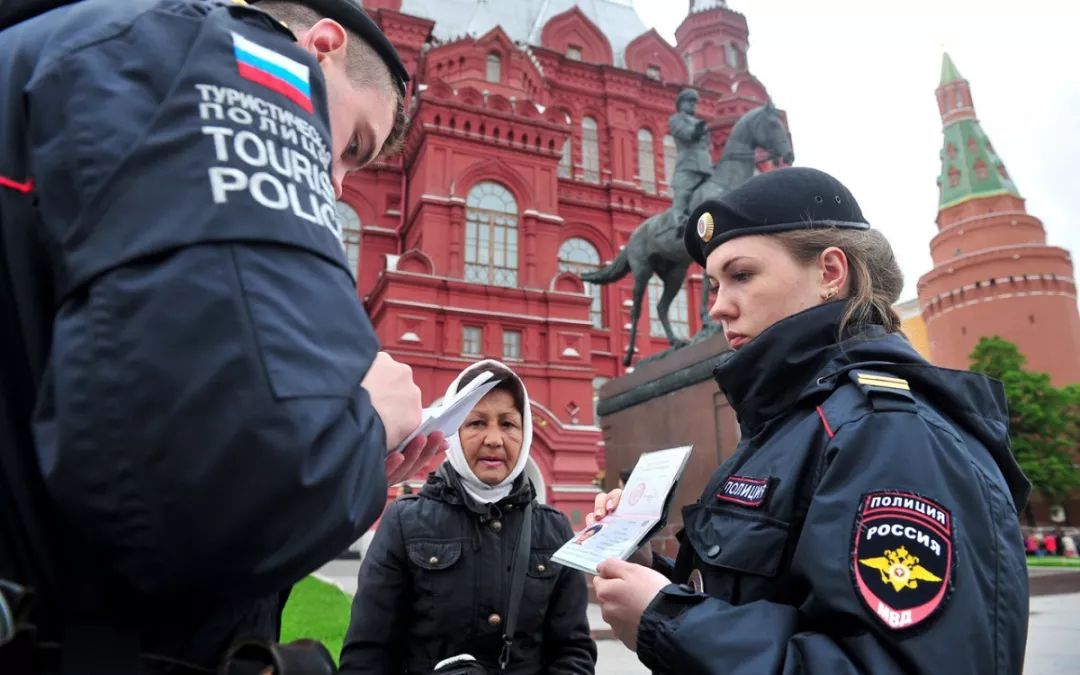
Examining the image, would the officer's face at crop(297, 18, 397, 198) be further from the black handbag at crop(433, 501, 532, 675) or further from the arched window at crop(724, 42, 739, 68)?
the arched window at crop(724, 42, 739, 68)

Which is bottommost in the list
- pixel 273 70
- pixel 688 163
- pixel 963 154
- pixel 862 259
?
pixel 273 70

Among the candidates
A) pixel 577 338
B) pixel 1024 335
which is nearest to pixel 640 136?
pixel 577 338

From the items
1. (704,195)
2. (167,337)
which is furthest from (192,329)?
(704,195)

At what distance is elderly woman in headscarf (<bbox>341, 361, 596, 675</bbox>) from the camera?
2100 millimetres

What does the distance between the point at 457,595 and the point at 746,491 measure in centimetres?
114

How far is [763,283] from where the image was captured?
163 centimetres

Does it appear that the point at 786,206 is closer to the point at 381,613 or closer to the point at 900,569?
the point at 900,569

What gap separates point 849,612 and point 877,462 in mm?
241

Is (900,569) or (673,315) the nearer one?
(900,569)

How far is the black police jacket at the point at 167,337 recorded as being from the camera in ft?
1.97

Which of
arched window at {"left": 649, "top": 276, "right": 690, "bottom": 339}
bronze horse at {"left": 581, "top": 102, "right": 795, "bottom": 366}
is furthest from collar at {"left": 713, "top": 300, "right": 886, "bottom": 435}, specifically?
arched window at {"left": 649, "top": 276, "right": 690, "bottom": 339}

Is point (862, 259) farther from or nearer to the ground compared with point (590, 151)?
nearer to the ground

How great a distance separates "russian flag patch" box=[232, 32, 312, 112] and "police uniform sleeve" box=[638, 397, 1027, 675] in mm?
985

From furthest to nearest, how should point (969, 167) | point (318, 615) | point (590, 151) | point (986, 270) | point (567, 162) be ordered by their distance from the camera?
point (969, 167) < point (986, 270) < point (590, 151) < point (567, 162) < point (318, 615)
